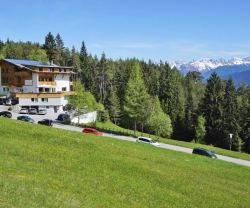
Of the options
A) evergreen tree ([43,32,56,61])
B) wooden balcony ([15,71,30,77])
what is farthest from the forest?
wooden balcony ([15,71,30,77])

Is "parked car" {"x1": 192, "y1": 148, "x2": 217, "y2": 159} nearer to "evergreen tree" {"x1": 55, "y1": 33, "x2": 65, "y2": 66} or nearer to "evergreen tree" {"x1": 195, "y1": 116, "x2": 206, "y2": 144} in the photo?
"evergreen tree" {"x1": 195, "y1": 116, "x2": 206, "y2": 144}

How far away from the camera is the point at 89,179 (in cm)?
1284

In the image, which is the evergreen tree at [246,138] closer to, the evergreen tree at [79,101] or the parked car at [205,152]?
the parked car at [205,152]

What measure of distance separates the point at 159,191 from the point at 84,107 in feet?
126

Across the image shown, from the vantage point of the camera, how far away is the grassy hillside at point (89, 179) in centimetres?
984

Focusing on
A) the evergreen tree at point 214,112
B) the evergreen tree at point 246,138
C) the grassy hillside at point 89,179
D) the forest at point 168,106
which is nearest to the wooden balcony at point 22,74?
the forest at point 168,106

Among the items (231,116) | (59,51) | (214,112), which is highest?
(59,51)

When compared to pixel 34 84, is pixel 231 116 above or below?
below

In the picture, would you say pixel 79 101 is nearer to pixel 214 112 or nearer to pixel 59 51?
pixel 214 112

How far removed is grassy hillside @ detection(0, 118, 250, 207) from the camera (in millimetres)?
9844

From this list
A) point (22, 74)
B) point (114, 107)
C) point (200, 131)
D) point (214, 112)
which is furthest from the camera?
point (114, 107)

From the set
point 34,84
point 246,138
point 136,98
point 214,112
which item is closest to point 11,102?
point 34,84

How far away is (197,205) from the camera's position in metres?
12.2

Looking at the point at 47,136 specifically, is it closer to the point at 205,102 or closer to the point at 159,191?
the point at 159,191
